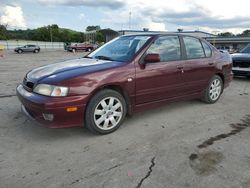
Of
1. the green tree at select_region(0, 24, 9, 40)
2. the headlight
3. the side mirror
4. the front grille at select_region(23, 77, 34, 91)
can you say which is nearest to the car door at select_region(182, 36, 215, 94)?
the side mirror

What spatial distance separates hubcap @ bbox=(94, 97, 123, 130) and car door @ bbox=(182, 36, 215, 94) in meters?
1.65

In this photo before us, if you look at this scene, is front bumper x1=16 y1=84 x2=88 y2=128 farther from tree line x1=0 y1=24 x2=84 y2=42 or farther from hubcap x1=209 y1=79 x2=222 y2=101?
tree line x1=0 y1=24 x2=84 y2=42

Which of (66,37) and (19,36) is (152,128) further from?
(66,37)

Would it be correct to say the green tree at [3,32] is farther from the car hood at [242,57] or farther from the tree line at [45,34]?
the car hood at [242,57]

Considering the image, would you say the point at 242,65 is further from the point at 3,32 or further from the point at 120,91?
the point at 3,32

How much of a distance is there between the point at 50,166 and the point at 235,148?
8.16ft

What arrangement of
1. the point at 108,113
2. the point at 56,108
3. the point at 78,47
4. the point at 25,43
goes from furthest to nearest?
the point at 25,43
the point at 78,47
the point at 108,113
the point at 56,108

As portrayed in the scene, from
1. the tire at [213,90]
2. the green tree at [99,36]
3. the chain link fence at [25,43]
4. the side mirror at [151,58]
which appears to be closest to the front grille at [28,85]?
the side mirror at [151,58]

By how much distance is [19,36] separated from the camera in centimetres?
7062

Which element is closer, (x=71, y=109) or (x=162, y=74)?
(x=71, y=109)

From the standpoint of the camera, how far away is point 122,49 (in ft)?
15.4

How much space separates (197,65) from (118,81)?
204 centimetres

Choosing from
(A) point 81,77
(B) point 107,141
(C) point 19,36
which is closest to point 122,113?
(B) point 107,141

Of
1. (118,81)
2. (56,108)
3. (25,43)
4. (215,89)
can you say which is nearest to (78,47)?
(25,43)
